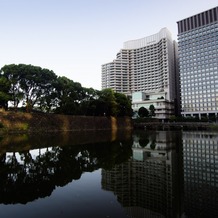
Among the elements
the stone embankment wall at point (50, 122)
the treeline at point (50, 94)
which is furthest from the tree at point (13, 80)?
the stone embankment wall at point (50, 122)

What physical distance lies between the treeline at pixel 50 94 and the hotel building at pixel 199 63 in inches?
3172

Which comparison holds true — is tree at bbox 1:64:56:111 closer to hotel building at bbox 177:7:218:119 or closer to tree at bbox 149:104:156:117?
tree at bbox 149:104:156:117

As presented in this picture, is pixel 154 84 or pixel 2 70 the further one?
pixel 154 84

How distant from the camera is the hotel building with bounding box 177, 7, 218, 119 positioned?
148875 mm

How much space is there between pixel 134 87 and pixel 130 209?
573 feet

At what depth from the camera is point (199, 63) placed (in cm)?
15500

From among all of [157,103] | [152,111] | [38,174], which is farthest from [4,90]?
[157,103]

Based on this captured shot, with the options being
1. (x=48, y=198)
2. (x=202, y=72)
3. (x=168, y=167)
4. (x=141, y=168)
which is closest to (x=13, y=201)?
(x=48, y=198)

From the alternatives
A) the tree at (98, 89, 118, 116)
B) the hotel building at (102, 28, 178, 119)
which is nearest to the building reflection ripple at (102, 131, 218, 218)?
the tree at (98, 89, 118, 116)

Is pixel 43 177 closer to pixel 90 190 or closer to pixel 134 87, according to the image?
pixel 90 190

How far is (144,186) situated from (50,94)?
6117 cm

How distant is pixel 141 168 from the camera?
53.2 ft

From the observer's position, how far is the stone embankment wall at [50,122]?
180 ft

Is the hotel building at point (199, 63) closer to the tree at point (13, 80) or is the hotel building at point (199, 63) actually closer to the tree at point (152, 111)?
the tree at point (152, 111)
